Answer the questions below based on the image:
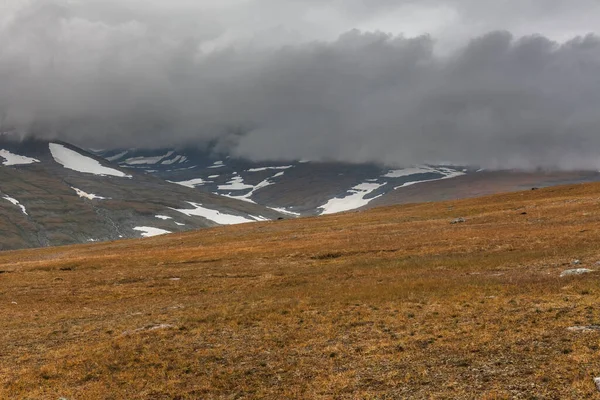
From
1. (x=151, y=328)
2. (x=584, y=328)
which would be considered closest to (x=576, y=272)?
(x=584, y=328)

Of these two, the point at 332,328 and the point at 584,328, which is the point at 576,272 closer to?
the point at 584,328

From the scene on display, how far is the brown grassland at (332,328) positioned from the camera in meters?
18.6

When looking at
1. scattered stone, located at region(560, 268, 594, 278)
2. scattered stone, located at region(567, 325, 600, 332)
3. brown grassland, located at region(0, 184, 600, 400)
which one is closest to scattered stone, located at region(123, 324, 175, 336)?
brown grassland, located at region(0, 184, 600, 400)

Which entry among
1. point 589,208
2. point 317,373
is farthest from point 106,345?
point 589,208

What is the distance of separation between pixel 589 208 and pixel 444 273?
45123mm

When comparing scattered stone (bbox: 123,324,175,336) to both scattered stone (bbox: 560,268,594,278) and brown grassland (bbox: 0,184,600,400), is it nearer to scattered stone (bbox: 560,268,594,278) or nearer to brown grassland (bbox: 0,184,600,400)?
brown grassland (bbox: 0,184,600,400)

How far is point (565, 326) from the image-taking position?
71.5ft

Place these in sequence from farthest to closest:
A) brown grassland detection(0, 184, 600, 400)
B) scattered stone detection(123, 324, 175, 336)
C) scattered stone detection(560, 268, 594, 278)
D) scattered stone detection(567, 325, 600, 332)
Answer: scattered stone detection(560, 268, 594, 278) < scattered stone detection(123, 324, 175, 336) < scattered stone detection(567, 325, 600, 332) < brown grassland detection(0, 184, 600, 400)

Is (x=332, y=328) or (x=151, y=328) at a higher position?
(x=332, y=328)

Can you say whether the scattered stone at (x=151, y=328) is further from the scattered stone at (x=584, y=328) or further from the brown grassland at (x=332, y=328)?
the scattered stone at (x=584, y=328)

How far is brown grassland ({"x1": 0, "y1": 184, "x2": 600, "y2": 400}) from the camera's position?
18.6 meters

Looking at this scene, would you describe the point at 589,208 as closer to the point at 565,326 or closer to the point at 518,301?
the point at 518,301

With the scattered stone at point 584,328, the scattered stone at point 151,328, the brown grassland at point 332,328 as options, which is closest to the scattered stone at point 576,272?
the brown grassland at point 332,328

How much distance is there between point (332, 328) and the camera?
27.2 metres
